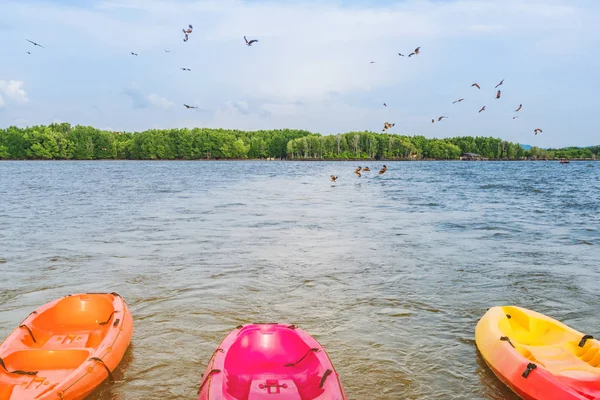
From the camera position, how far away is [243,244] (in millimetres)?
15008

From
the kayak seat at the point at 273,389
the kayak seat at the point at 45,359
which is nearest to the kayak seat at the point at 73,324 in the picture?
the kayak seat at the point at 45,359

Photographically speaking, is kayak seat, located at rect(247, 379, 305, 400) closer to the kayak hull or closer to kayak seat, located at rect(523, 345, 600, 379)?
the kayak hull

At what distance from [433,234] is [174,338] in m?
12.2

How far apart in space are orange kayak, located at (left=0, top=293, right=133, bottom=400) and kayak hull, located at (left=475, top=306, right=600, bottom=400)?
17.1 ft

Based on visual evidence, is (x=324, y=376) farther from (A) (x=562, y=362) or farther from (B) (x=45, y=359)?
(B) (x=45, y=359)

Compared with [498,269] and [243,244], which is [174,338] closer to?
[243,244]

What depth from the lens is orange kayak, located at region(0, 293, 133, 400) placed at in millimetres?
5469

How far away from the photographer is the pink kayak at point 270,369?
16.5ft

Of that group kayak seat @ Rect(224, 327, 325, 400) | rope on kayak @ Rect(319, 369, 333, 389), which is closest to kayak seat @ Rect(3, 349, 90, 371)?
kayak seat @ Rect(224, 327, 325, 400)

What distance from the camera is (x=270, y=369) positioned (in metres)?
5.82

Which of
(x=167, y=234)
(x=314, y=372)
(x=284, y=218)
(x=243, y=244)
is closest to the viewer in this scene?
(x=314, y=372)

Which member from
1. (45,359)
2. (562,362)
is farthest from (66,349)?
(562,362)

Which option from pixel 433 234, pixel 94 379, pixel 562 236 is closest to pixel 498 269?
pixel 433 234

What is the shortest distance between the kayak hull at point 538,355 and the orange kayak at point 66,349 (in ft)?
17.1
